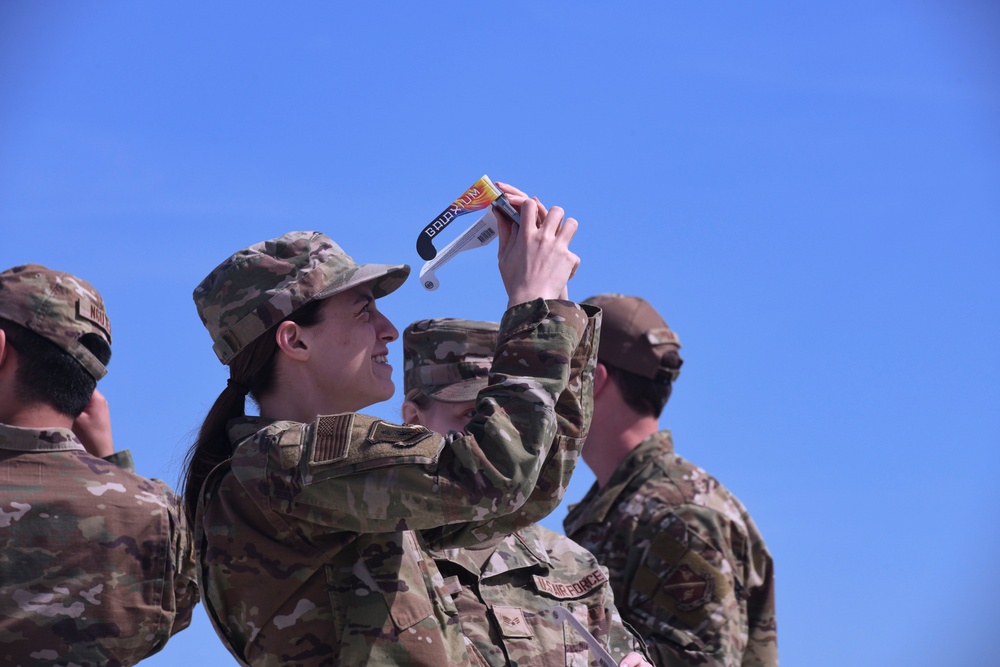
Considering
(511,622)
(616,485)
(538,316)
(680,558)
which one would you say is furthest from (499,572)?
(616,485)

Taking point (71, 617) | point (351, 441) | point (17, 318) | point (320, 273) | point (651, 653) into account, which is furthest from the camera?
point (651, 653)

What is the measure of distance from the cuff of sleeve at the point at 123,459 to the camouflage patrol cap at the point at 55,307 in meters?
0.40

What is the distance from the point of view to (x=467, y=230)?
169 inches

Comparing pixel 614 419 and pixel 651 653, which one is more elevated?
pixel 614 419

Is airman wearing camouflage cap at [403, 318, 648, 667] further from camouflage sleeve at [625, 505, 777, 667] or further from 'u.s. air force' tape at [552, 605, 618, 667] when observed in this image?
camouflage sleeve at [625, 505, 777, 667]

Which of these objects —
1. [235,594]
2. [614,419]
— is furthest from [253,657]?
[614,419]

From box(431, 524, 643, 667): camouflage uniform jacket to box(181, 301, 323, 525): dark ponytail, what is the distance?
91 cm

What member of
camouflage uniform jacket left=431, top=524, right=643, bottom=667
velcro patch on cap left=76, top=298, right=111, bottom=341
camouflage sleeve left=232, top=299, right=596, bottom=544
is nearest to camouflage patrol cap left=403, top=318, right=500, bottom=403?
camouflage uniform jacket left=431, top=524, right=643, bottom=667

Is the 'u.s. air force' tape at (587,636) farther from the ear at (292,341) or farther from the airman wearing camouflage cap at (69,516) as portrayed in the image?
the airman wearing camouflage cap at (69,516)

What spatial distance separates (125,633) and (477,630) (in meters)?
1.60

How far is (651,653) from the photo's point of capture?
6.19 meters

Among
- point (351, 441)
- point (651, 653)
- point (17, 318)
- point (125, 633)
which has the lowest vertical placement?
point (125, 633)

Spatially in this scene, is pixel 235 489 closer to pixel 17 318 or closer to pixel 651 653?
pixel 17 318

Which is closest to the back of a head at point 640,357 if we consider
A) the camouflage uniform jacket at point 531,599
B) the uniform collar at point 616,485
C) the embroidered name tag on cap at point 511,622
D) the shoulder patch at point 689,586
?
the uniform collar at point 616,485
